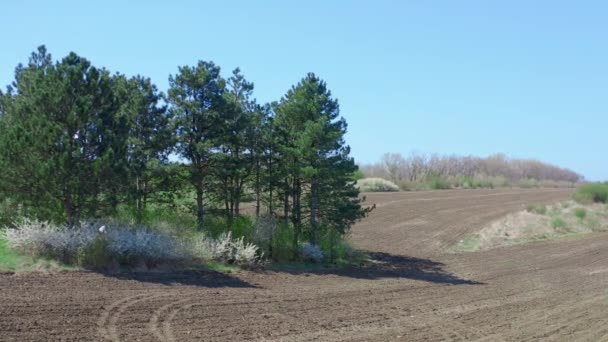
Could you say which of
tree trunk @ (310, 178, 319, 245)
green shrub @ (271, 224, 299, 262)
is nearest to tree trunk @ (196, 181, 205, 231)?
green shrub @ (271, 224, 299, 262)

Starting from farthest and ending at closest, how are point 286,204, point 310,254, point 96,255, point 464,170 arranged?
1. point 464,170
2. point 286,204
3. point 310,254
4. point 96,255

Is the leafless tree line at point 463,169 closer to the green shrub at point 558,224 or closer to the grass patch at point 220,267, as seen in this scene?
the green shrub at point 558,224

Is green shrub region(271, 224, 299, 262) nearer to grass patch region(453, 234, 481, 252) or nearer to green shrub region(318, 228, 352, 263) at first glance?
green shrub region(318, 228, 352, 263)

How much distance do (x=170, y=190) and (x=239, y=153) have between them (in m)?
2.90

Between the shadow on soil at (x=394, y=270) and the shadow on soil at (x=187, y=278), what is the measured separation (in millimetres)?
2906

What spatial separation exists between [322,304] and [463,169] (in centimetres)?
9759

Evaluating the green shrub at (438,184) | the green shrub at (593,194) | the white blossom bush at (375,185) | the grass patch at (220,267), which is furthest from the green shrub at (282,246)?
the green shrub at (438,184)

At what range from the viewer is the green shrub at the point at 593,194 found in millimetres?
57219

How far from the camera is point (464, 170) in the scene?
362ft

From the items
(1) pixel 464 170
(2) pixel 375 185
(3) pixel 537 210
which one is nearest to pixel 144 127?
(3) pixel 537 210

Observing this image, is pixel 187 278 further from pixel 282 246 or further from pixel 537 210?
pixel 537 210

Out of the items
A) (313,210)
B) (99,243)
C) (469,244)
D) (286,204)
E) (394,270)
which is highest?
(286,204)

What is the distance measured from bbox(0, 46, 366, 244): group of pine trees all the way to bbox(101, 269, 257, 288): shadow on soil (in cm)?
284

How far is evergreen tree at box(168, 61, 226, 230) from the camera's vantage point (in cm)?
2202
